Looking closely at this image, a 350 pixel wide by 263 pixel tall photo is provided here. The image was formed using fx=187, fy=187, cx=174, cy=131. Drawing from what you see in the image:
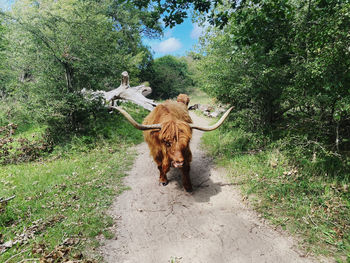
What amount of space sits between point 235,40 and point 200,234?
10.9 feet

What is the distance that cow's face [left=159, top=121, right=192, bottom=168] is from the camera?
342 cm

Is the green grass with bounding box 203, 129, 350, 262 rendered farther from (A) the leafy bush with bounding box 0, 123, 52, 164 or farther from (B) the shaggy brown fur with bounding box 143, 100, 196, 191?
(A) the leafy bush with bounding box 0, 123, 52, 164

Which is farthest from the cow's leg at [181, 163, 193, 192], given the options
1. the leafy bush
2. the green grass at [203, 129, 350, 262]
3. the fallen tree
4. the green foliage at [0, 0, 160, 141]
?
the fallen tree

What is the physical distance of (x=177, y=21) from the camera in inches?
128

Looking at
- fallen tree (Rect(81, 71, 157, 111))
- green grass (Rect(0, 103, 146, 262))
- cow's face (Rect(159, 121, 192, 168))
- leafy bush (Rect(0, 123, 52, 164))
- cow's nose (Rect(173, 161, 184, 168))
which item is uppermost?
fallen tree (Rect(81, 71, 157, 111))

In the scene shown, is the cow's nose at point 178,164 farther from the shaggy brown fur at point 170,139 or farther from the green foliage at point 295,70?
the green foliage at point 295,70

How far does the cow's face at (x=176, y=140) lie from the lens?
3.42 metres

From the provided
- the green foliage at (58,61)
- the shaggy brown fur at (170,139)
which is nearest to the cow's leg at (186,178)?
the shaggy brown fur at (170,139)

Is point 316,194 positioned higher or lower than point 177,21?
lower

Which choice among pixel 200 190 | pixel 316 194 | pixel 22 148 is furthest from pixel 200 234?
pixel 22 148

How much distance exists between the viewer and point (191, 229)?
321 centimetres

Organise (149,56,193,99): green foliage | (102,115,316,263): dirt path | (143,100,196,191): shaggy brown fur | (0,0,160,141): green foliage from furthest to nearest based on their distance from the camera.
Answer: (149,56,193,99): green foliage, (0,0,160,141): green foliage, (143,100,196,191): shaggy brown fur, (102,115,316,263): dirt path

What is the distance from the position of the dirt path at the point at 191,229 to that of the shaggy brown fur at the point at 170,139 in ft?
1.75

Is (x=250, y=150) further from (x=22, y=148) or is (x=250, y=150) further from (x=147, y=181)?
(x=22, y=148)
